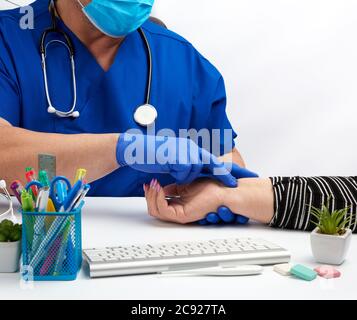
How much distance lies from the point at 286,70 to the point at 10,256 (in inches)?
52.4

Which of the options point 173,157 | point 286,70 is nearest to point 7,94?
point 173,157

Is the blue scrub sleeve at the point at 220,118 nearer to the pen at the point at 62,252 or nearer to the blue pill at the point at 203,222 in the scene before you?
the blue pill at the point at 203,222

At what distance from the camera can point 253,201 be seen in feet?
3.22

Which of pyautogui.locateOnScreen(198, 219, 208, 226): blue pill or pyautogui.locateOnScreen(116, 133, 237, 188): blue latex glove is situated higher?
pyautogui.locateOnScreen(116, 133, 237, 188): blue latex glove

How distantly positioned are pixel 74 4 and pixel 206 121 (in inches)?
18.0

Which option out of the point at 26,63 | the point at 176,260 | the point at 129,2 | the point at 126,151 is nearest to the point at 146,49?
the point at 129,2

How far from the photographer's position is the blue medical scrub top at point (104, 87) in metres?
1.30

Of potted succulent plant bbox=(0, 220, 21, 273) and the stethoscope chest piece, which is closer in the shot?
potted succulent plant bbox=(0, 220, 21, 273)

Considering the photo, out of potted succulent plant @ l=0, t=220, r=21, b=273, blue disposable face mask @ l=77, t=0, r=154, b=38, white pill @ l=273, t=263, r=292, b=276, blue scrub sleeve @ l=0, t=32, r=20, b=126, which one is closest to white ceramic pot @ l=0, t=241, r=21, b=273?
potted succulent plant @ l=0, t=220, r=21, b=273

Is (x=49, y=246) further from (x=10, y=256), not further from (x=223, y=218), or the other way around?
(x=223, y=218)

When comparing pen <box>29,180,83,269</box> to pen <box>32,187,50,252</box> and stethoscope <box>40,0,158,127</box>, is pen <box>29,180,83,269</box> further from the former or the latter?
stethoscope <box>40,0,158,127</box>

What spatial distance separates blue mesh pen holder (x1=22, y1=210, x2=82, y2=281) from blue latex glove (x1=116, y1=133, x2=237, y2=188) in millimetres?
330

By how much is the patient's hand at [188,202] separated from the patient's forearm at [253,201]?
2cm

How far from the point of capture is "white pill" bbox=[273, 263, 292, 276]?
71cm
